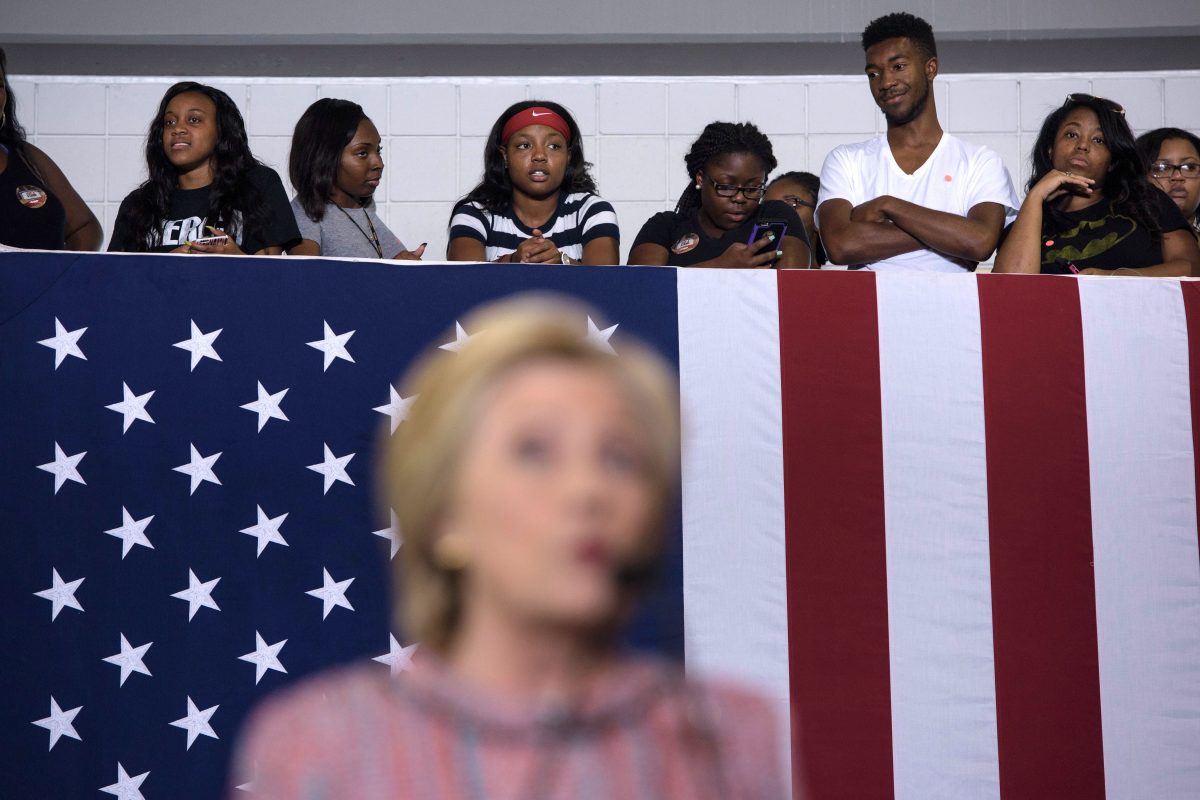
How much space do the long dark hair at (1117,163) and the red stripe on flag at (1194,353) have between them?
44cm

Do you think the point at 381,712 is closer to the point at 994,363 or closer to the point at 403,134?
the point at 994,363

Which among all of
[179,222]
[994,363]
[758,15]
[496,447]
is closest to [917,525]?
[994,363]

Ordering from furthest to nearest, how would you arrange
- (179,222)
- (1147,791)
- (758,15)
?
(758,15) < (179,222) < (1147,791)

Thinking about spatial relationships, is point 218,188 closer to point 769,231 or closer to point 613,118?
point 769,231

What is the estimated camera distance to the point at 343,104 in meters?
3.71

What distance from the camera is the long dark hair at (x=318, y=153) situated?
11.7 feet

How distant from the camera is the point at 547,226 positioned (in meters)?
3.50

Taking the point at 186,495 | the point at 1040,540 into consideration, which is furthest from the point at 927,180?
the point at 186,495

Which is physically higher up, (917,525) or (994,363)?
(994,363)

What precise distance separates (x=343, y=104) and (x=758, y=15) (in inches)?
87.8

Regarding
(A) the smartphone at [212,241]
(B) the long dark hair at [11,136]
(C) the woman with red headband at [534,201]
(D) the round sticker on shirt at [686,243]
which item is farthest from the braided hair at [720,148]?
(B) the long dark hair at [11,136]

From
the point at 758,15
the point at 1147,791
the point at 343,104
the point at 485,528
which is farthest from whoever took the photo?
the point at 758,15

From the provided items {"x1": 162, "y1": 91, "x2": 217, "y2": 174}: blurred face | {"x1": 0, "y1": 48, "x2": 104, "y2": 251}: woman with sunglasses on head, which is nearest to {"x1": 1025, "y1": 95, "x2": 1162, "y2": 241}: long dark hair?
{"x1": 162, "y1": 91, "x2": 217, "y2": 174}: blurred face

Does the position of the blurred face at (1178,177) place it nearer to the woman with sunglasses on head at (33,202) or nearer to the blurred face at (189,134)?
the blurred face at (189,134)
